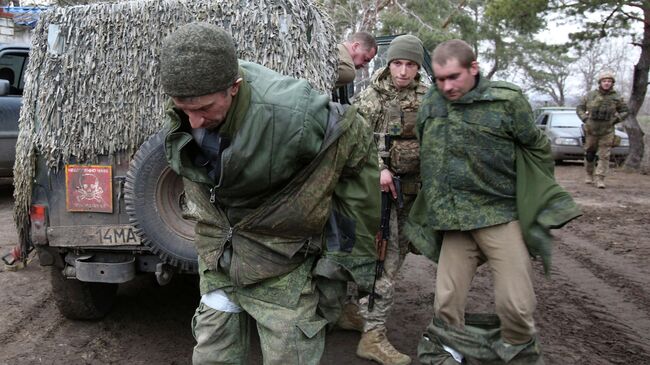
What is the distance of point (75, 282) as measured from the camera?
4.23 meters

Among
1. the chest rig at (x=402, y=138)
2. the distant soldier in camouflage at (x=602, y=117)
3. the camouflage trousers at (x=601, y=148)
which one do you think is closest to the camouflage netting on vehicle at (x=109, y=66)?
the chest rig at (x=402, y=138)

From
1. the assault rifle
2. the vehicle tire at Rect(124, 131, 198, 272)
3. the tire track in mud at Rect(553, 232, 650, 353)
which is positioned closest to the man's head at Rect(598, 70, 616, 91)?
the tire track in mud at Rect(553, 232, 650, 353)

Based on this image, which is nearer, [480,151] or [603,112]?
[480,151]

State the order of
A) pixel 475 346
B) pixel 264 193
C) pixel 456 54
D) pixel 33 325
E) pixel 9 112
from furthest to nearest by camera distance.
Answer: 1. pixel 9 112
2. pixel 33 325
3. pixel 475 346
4. pixel 456 54
5. pixel 264 193

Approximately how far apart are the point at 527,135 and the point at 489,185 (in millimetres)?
287

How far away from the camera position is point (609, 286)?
5.40m

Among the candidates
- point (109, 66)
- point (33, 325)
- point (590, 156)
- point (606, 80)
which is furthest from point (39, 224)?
point (590, 156)

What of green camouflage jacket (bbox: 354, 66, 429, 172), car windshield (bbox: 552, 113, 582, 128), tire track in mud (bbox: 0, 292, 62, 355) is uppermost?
green camouflage jacket (bbox: 354, 66, 429, 172)

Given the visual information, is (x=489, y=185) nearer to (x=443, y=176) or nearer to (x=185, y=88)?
(x=443, y=176)

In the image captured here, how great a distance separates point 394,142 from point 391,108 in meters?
0.21

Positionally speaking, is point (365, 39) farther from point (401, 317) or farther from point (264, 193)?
point (264, 193)

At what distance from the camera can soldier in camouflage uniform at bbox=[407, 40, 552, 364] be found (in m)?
2.93

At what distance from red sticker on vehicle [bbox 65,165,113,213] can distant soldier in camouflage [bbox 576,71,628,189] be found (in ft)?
31.4

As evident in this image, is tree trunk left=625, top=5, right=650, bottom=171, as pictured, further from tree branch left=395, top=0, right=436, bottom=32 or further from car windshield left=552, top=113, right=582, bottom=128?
tree branch left=395, top=0, right=436, bottom=32
